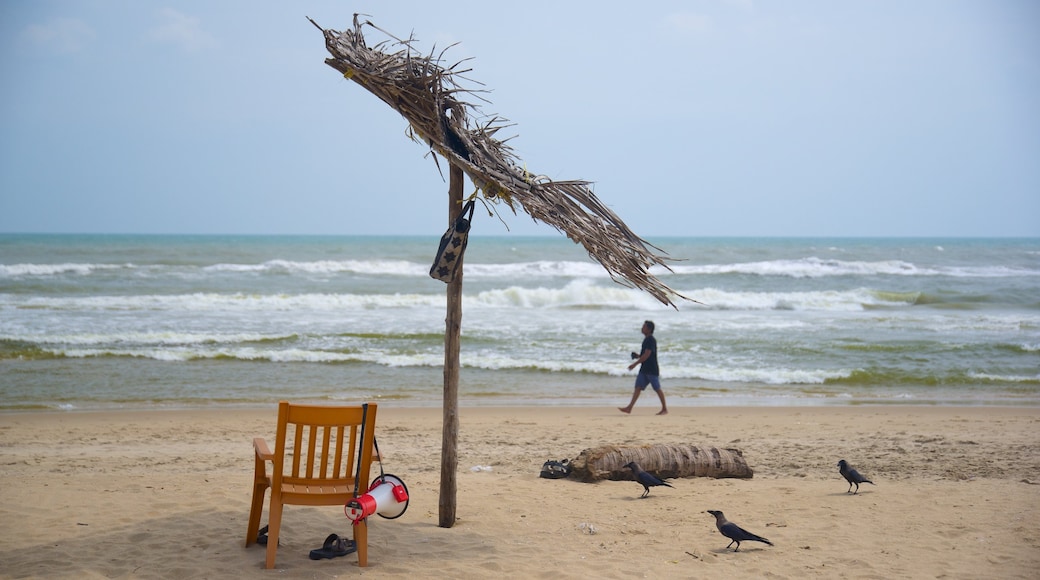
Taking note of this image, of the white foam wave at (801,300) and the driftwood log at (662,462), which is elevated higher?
the white foam wave at (801,300)

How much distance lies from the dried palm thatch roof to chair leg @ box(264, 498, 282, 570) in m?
2.12

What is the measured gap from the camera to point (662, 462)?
21.9 feet

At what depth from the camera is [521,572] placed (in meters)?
4.34

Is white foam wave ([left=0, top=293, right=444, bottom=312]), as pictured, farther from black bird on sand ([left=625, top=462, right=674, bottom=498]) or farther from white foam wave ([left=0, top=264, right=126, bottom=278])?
black bird on sand ([left=625, top=462, right=674, bottom=498])

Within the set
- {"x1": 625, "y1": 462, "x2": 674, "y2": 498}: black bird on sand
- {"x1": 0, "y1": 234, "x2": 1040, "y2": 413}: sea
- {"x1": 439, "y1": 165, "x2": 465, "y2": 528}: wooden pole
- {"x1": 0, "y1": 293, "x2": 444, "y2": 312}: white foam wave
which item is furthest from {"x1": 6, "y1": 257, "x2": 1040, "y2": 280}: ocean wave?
{"x1": 439, "y1": 165, "x2": 465, "y2": 528}: wooden pole

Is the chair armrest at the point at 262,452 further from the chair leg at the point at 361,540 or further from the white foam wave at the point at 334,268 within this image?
the white foam wave at the point at 334,268

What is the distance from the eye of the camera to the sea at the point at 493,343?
11.9 m

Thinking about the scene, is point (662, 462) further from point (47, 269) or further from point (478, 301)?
point (47, 269)

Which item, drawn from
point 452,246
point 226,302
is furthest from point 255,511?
point 226,302

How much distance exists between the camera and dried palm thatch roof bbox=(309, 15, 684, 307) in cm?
457

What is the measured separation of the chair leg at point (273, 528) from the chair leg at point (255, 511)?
292 millimetres

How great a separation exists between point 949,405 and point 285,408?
1042 centimetres

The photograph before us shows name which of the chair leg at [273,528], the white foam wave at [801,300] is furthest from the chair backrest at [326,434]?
the white foam wave at [801,300]

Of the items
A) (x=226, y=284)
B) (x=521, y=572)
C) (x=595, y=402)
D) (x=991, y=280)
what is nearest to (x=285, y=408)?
(x=521, y=572)
